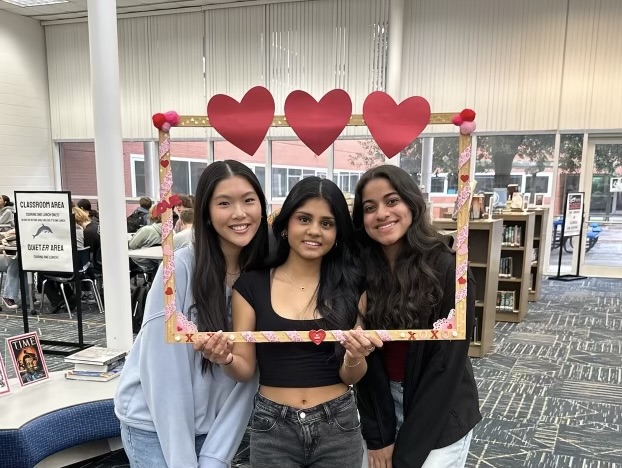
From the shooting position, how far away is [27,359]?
2.73 meters

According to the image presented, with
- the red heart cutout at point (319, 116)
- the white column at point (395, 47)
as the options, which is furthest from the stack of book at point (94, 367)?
the white column at point (395, 47)

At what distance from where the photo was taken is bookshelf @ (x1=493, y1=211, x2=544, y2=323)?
214 inches

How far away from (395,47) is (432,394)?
8213 mm

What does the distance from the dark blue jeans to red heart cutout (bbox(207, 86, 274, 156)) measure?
0.74 m

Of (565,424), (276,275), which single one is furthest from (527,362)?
(276,275)

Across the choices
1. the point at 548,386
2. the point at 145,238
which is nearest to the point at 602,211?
the point at 548,386

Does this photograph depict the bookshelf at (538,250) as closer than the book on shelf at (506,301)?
No

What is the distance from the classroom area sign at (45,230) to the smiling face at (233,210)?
318 cm

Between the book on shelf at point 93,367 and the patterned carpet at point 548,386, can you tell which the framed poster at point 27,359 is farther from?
the patterned carpet at point 548,386

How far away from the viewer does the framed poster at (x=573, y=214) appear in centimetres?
762

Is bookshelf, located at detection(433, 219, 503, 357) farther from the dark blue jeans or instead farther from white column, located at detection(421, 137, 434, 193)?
white column, located at detection(421, 137, 434, 193)

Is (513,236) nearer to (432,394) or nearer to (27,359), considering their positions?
(432,394)

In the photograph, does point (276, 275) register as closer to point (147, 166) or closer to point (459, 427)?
point (459, 427)

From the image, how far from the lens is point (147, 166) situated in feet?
33.6
